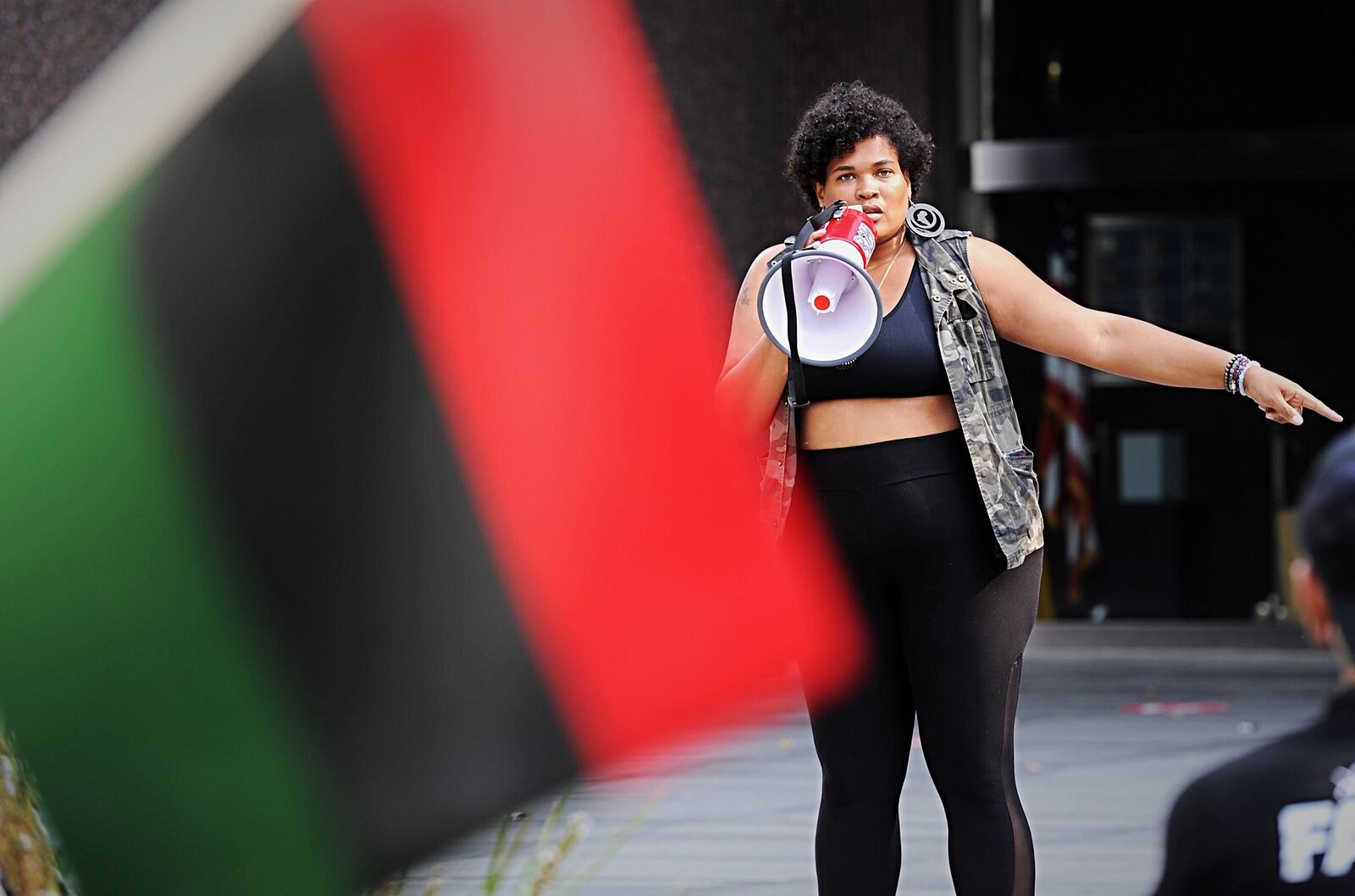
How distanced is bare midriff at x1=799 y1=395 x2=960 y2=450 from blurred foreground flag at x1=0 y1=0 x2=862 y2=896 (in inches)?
7.1

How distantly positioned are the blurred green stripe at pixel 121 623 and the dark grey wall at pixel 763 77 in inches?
145

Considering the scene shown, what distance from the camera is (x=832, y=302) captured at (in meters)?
2.54

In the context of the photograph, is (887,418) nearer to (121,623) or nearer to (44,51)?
(121,623)

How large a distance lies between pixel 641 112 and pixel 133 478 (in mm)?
3557

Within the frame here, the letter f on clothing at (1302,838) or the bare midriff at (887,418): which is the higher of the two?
the bare midriff at (887,418)

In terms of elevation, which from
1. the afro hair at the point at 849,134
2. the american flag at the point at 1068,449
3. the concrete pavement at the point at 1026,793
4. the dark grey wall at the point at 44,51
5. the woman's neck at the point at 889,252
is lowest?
the concrete pavement at the point at 1026,793

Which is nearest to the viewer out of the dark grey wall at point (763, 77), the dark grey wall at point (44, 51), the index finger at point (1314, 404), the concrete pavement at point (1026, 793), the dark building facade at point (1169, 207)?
the index finger at point (1314, 404)

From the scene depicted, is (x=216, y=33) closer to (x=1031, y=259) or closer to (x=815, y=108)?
(x=815, y=108)

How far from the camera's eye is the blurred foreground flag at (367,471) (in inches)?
129

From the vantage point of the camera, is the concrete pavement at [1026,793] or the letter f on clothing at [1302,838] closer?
the letter f on clothing at [1302,838]

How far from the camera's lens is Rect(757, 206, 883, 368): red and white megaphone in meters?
2.53

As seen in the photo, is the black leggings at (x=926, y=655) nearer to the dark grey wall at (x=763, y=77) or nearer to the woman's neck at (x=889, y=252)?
the woman's neck at (x=889, y=252)

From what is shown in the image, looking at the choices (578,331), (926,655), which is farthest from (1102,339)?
(578,331)

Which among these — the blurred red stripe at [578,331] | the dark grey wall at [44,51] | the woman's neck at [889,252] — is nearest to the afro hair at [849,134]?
the woman's neck at [889,252]
